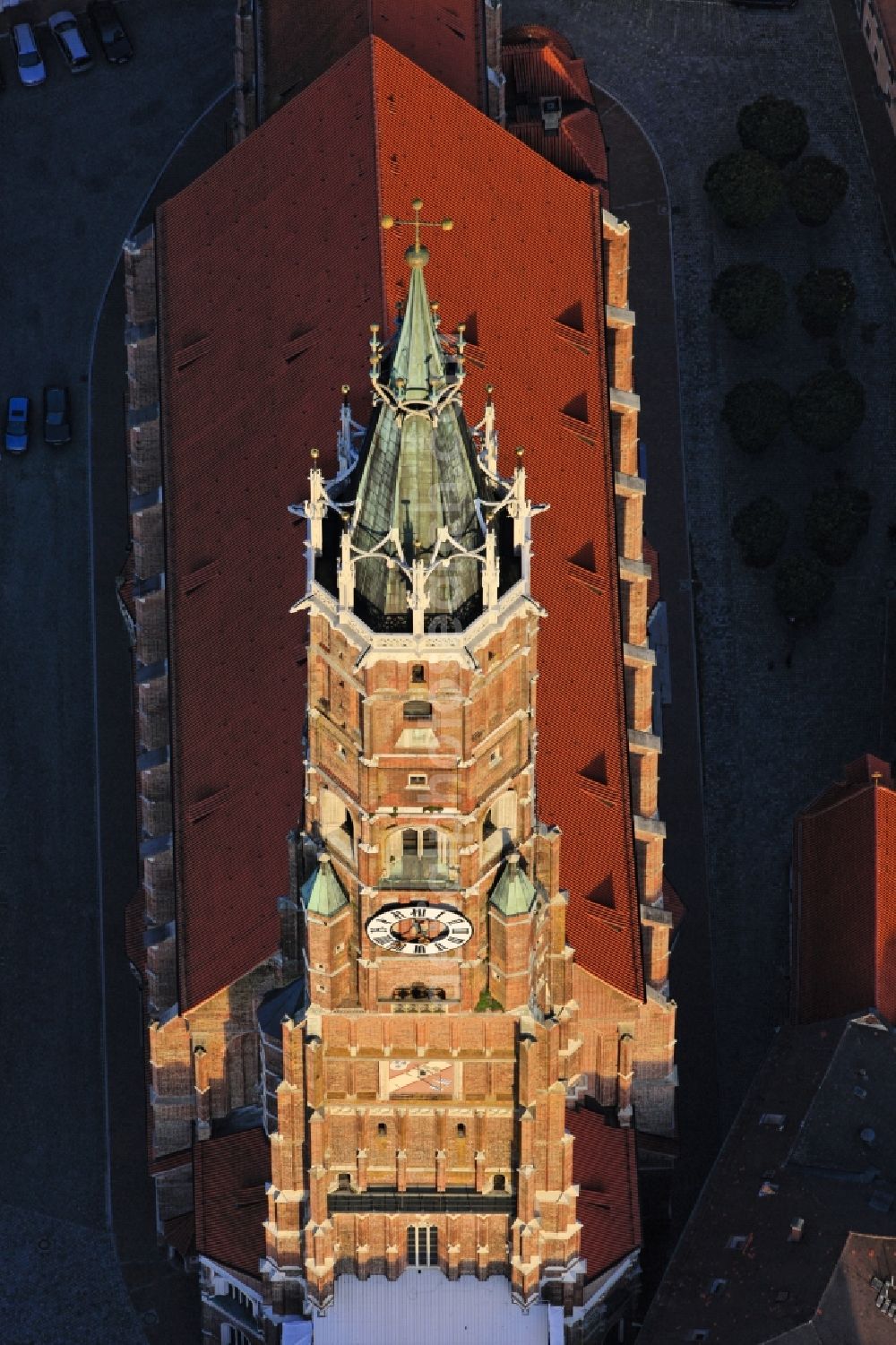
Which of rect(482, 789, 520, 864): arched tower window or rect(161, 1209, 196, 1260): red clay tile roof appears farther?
rect(161, 1209, 196, 1260): red clay tile roof

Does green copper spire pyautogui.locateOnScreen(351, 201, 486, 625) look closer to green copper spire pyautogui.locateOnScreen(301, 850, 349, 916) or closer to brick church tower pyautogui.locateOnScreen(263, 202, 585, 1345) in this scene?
brick church tower pyautogui.locateOnScreen(263, 202, 585, 1345)

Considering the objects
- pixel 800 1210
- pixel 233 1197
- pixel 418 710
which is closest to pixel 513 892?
pixel 418 710

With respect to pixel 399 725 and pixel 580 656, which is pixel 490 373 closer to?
pixel 580 656

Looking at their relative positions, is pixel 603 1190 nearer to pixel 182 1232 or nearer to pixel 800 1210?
pixel 800 1210

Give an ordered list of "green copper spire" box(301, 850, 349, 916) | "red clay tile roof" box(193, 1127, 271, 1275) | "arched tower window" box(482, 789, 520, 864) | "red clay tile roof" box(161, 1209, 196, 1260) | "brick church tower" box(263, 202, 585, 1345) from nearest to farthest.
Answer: "brick church tower" box(263, 202, 585, 1345), "arched tower window" box(482, 789, 520, 864), "green copper spire" box(301, 850, 349, 916), "red clay tile roof" box(193, 1127, 271, 1275), "red clay tile roof" box(161, 1209, 196, 1260)

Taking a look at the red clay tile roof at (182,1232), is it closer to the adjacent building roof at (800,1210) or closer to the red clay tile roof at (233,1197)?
the red clay tile roof at (233,1197)

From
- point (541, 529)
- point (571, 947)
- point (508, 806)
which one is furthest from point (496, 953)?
point (541, 529)

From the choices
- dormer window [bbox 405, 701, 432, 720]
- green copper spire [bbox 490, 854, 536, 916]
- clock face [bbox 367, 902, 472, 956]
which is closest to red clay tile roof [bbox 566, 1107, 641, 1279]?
clock face [bbox 367, 902, 472, 956]
